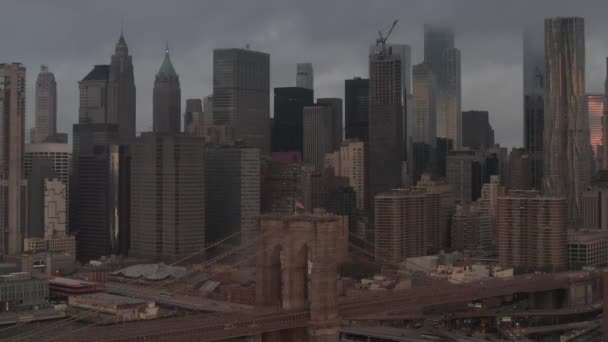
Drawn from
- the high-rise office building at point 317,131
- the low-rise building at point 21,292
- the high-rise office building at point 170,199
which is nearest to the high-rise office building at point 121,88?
the high-rise office building at point 317,131

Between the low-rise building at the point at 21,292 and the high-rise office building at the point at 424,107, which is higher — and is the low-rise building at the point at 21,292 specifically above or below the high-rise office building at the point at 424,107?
below

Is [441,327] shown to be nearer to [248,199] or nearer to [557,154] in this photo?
[248,199]

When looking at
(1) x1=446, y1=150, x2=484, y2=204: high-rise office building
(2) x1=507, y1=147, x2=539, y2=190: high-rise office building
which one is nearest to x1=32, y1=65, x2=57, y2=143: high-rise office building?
(1) x1=446, y1=150, x2=484, y2=204: high-rise office building

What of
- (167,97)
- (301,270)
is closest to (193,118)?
(167,97)

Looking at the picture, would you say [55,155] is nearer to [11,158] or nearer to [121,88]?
[11,158]

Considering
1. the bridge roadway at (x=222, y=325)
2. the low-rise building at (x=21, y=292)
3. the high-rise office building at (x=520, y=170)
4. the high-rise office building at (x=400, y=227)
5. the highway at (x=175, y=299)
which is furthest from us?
the high-rise office building at (x=520, y=170)

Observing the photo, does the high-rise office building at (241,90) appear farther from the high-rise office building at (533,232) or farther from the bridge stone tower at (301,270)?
the bridge stone tower at (301,270)
